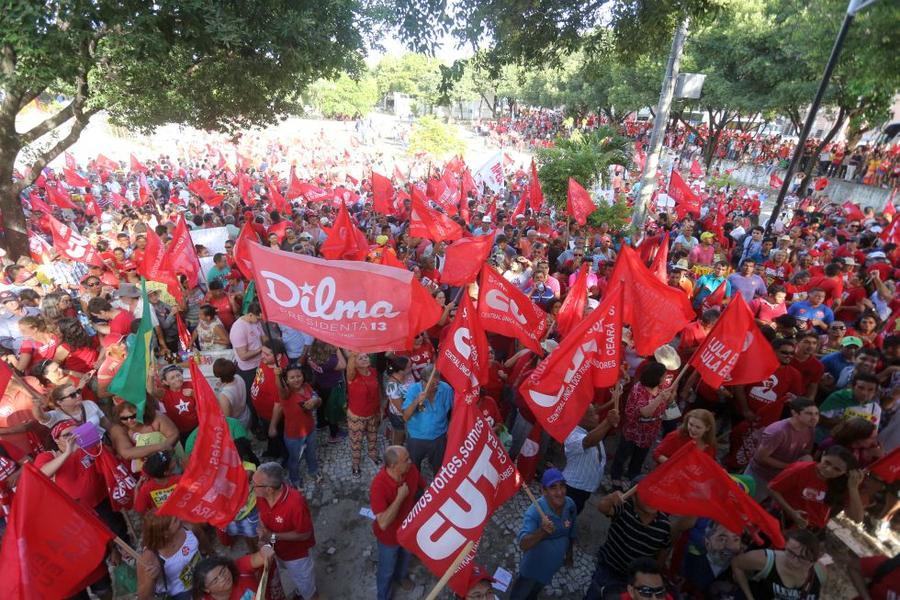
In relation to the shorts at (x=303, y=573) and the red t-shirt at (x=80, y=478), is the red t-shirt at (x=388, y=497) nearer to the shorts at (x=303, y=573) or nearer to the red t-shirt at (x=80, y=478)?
the shorts at (x=303, y=573)

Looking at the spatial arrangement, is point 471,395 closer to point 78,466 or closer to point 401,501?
point 401,501

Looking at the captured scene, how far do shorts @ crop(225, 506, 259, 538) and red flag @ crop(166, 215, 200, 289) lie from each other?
504cm

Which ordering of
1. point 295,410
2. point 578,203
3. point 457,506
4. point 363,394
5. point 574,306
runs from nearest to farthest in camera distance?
1. point 457,506
2. point 295,410
3. point 363,394
4. point 574,306
5. point 578,203

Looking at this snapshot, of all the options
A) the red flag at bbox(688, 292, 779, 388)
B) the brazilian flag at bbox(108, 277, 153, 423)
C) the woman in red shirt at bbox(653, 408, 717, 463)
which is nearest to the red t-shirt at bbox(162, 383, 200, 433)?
the brazilian flag at bbox(108, 277, 153, 423)

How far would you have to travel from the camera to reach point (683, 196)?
44.5ft

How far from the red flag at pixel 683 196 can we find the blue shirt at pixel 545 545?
1201cm

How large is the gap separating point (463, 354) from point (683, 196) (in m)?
11.6

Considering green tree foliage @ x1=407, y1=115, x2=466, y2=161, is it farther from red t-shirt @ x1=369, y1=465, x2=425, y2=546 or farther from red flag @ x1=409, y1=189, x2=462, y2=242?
red t-shirt @ x1=369, y1=465, x2=425, y2=546

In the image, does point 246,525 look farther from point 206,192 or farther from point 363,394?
point 206,192

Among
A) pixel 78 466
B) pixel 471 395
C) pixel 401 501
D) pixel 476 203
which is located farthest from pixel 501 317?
pixel 476 203

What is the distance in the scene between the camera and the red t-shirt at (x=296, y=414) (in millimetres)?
5070

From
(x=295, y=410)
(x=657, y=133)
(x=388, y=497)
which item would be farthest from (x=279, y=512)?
(x=657, y=133)

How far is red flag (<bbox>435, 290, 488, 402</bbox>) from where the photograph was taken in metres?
4.45

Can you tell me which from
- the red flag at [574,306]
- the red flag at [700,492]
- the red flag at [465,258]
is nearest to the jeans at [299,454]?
the red flag at [465,258]
